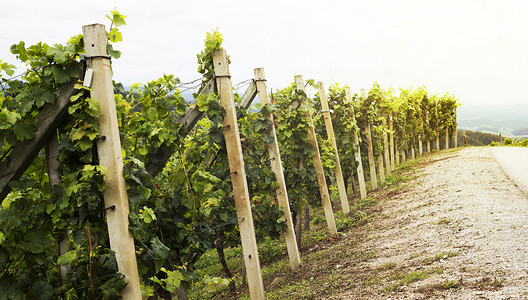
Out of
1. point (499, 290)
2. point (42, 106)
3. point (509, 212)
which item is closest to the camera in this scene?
point (42, 106)

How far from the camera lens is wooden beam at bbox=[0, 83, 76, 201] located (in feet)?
8.77

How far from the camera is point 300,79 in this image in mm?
8672

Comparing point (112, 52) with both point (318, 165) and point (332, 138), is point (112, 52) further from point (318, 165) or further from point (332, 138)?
point (332, 138)

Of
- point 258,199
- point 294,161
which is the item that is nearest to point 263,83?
point 258,199

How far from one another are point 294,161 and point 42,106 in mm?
6948

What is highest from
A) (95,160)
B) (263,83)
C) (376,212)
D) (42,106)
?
(263,83)

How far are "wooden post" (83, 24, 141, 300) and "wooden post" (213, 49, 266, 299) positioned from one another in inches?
83.3

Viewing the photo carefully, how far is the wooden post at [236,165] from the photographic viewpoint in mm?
4848

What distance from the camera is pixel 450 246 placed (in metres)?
5.51

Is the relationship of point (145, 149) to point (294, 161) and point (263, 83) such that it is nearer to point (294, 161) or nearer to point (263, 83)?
point (263, 83)

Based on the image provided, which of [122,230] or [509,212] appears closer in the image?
[122,230]

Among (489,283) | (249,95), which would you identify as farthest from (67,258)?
(249,95)

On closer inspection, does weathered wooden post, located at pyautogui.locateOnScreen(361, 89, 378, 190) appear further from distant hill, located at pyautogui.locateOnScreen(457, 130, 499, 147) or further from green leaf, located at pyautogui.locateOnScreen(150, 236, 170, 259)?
distant hill, located at pyautogui.locateOnScreen(457, 130, 499, 147)

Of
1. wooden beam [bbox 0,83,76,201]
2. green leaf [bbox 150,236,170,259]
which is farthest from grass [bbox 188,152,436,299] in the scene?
wooden beam [bbox 0,83,76,201]
